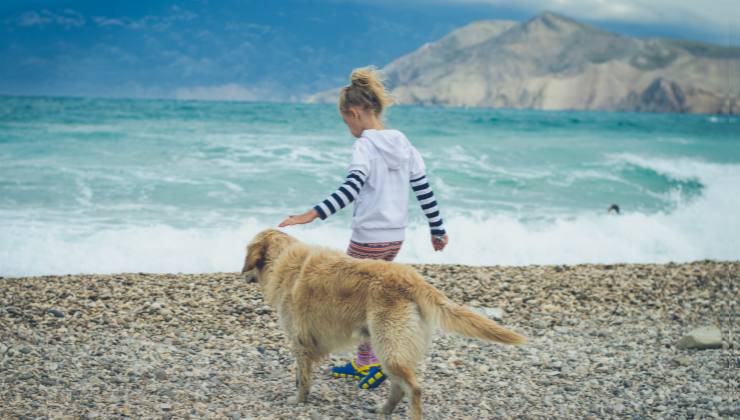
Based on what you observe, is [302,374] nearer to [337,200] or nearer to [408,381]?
[408,381]

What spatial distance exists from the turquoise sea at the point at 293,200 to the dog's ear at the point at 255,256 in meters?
4.84

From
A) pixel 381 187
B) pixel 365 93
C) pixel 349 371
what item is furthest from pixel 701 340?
pixel 365 93

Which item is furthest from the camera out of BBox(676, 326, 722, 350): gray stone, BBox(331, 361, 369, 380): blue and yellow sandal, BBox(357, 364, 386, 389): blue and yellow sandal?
BBox(676, 326, 722, 350): gray stone

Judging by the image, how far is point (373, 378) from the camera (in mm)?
4711

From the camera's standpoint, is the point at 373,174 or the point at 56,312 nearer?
the point at 373,174

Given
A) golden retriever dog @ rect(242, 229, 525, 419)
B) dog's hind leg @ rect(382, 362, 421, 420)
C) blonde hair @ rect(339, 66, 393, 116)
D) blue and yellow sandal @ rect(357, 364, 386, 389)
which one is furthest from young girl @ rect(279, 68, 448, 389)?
dog's hind leg @ rect(382, 362, 421, 420)

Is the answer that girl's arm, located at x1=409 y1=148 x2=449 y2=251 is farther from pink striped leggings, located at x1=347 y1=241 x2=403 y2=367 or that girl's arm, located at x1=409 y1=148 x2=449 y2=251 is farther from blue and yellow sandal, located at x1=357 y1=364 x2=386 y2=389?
blue and yellow sandal, located at x1=357 y1=364 x2=386 y2=389

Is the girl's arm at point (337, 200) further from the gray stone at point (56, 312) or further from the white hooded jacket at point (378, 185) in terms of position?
the gray stone at point (56, 312)

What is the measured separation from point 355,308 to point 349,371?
1.28m

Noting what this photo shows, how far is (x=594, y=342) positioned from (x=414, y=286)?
314 centimetres

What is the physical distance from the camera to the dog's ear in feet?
14.5

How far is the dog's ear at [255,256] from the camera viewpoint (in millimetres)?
4418

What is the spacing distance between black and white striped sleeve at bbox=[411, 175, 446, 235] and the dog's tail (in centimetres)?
108

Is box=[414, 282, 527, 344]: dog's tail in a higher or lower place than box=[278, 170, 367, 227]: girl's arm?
lower
